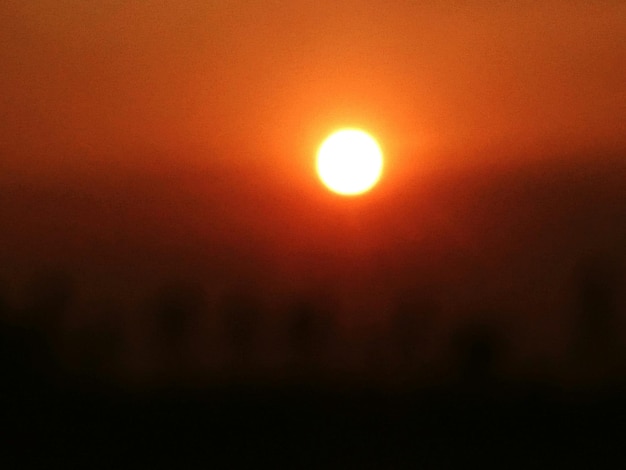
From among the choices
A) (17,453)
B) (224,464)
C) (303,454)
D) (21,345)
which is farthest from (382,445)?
(21,345)

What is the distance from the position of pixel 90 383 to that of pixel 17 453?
2.22 m

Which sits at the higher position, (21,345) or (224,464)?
(21,345)

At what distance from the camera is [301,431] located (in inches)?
416

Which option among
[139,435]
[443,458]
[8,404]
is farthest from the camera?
[8,404]

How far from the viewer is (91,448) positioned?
991 centimetres

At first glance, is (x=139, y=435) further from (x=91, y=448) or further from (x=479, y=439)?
(x=479, y=439)

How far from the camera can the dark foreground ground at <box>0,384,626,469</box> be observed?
956 centimetres

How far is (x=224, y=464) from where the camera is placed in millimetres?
9703

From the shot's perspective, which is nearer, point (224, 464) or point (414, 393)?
point (224, 464)

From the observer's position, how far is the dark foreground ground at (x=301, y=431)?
956 centimetres

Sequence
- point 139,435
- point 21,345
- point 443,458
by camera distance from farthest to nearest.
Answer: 1. point 21,345
2. point 139,435
3. point 443,458

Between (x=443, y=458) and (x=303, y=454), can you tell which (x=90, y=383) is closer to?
(x=303, y=454)

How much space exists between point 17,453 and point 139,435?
1.13m

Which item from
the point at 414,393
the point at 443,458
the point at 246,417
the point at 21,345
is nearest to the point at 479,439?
the point at 443,458
